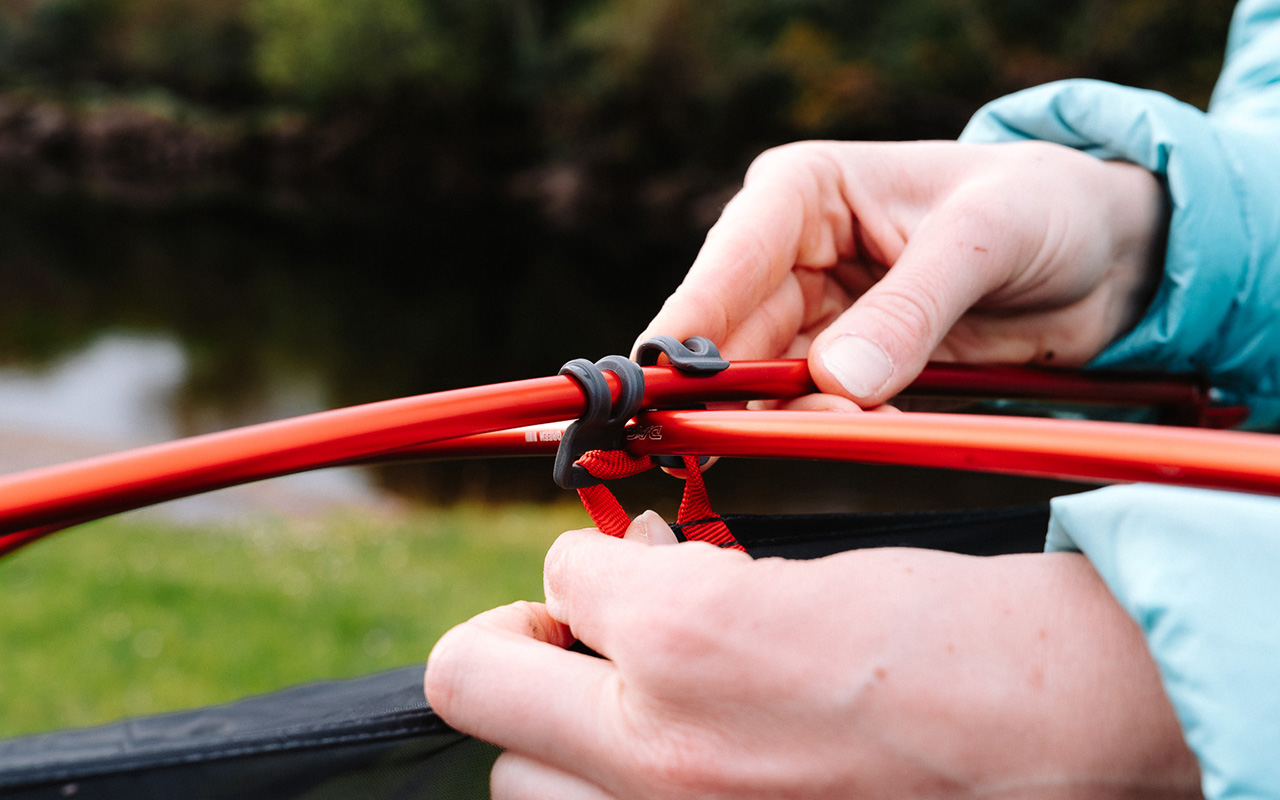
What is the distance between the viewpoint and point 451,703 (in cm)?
74

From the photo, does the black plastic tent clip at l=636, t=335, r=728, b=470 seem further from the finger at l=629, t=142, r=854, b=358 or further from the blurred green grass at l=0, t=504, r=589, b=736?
the blurred green grass at l=0, t=504, r=589, b=736

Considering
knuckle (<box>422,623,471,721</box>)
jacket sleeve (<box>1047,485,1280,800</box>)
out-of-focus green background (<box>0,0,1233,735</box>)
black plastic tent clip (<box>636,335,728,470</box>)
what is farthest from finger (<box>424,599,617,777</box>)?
out-of-focus green background (<box>0,0,1233,735</box>)

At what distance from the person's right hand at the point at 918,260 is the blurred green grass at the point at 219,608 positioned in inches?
99.9

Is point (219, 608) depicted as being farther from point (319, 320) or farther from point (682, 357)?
point (319, 320)

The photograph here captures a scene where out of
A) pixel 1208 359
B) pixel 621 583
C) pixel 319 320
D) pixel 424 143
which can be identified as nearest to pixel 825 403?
pixel 621 583

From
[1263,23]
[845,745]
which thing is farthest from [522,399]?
[1263,23]

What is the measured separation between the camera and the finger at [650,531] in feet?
2.74

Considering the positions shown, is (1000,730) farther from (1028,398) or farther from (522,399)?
(1028,398)

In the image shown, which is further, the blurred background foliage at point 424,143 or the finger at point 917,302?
the blurred background foliage at point 424,143

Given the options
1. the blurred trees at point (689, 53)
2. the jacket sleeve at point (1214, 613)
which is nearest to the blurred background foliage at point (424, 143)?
the blurred trees at point (689, 53)

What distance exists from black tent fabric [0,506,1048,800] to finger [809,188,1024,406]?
16 cm

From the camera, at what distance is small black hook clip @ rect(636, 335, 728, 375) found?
2.99 ft

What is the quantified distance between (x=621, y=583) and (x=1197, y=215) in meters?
1.10

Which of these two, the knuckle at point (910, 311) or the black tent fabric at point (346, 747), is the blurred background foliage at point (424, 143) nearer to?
the black tent fabric at point (346, 747)
